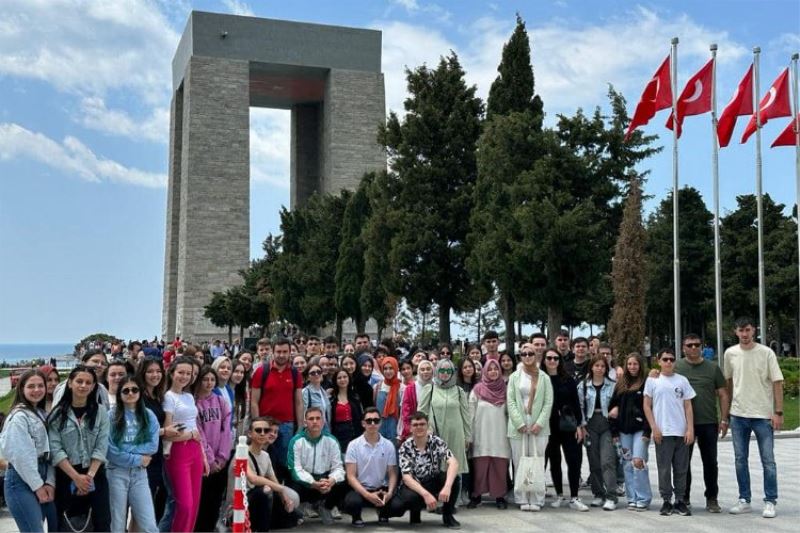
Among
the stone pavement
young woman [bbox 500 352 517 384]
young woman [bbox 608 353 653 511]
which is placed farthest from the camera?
young woman [bbox 500 352 517 384]

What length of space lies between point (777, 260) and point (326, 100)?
1010 inches

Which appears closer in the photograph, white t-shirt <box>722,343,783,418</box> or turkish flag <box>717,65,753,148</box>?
white t-shirt <box>722,343,783,418</box>

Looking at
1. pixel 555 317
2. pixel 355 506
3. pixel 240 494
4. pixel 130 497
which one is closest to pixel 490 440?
pixel 355 506

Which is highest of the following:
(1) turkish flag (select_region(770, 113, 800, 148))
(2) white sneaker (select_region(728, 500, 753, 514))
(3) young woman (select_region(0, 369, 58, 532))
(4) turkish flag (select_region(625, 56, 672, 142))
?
(4) turkish flag (select_region(625, 56, 672, 142))

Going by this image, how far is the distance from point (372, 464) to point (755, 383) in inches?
145

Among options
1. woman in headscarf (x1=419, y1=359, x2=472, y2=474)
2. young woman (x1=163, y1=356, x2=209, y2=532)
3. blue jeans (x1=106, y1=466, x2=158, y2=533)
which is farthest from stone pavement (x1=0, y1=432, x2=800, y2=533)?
blue jeans (x1=106, y1=466, x2=158, y2=533)

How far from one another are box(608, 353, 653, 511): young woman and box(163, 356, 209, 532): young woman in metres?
4.16

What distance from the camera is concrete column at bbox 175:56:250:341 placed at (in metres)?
48.6

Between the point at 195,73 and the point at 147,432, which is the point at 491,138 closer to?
the point at 147,432

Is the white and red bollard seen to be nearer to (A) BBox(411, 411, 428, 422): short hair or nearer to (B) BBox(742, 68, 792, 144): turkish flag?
(A) BBox(411, 411, 428, 422): short hair

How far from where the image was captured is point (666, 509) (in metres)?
8.44

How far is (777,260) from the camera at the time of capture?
43.0 m

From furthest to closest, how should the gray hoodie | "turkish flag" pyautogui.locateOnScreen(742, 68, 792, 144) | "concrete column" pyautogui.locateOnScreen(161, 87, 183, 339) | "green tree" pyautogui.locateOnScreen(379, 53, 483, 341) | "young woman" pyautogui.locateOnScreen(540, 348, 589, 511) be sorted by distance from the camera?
"concrete column" pyautogui.locateOnScreen(161, 87, 183, 339) → "green tree" pyautogui.locateOnScreen(379, 53, 483, 341) → "turkish flag" pyautogui.locateOnScreen(742, 68, 792, 144) → "young woman" pyautogui.locateOnScreen(540, 348, 589, 511) → the gray hoodie

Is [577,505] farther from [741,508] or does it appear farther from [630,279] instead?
[630,279]
